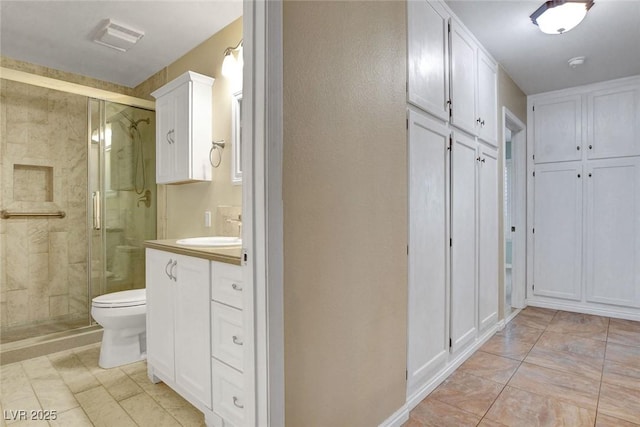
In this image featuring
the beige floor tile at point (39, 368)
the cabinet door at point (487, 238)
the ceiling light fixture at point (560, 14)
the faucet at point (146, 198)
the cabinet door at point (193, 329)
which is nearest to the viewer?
the cabinet door at point (193, 329)

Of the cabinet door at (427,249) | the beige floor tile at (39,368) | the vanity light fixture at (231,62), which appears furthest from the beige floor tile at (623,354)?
the beige floor tile at (39,368)

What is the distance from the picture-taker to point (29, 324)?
304 cm

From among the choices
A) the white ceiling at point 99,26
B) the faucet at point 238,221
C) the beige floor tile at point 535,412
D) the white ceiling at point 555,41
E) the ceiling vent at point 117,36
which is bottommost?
the beige floor tile at point 535,412

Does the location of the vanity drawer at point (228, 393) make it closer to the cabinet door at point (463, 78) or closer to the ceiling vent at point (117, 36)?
the cabinet door at point (463, 78)

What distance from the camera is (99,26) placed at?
252 centimetres

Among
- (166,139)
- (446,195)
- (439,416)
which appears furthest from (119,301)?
(446,195)

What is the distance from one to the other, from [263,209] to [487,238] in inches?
89.8

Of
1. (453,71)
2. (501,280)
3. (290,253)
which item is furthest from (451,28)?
(501,280)

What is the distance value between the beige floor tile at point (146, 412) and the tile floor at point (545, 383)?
1219 mm

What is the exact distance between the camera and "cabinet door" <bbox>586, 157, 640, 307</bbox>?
3.38 m

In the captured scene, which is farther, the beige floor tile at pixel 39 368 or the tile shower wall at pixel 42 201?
the tile shower wall at pixel 42 201

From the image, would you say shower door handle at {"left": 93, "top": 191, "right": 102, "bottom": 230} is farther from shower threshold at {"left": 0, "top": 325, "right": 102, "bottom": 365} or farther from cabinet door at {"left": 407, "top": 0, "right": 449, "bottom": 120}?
cabinet door at {"left": 407, "top": 0, "right": 449, "bottom": 120}

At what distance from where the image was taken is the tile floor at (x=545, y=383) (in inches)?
69.8

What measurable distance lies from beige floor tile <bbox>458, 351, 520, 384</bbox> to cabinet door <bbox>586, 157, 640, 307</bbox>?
1.92 m
